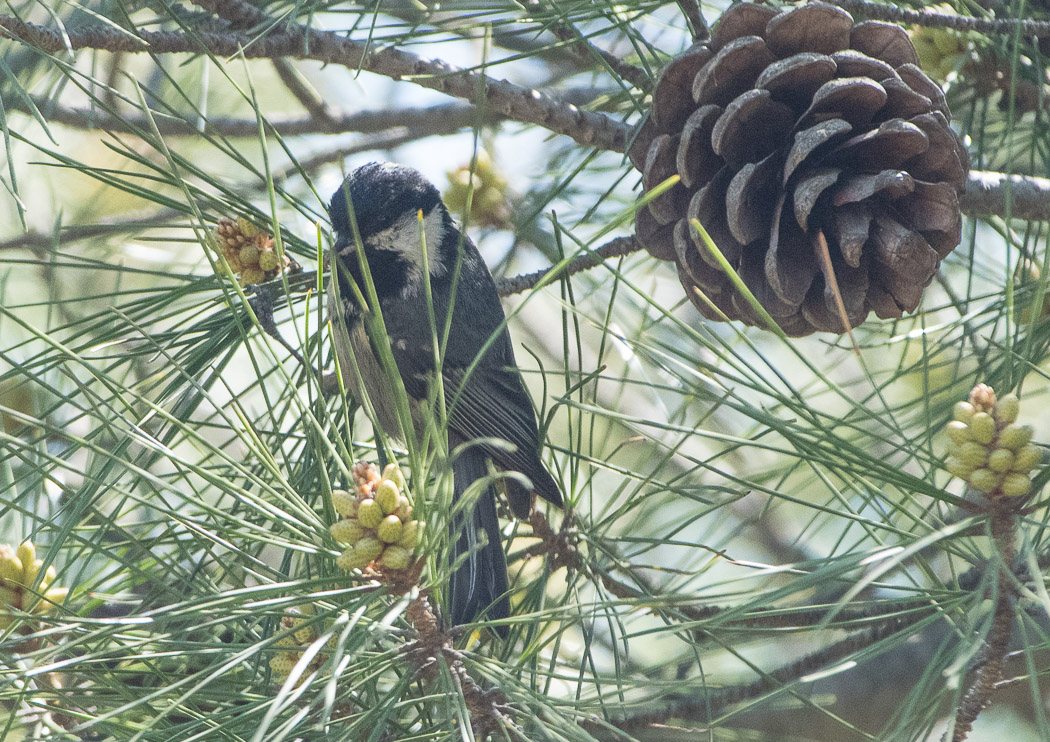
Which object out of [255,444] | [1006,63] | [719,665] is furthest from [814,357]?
[255,444]

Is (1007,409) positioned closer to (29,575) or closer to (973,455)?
(973,455)

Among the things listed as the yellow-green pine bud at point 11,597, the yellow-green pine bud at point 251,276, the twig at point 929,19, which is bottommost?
the yellow-green pine bud at point 11,597

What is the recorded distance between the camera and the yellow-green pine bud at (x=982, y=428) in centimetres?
80

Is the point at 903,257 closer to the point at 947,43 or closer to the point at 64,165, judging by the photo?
the point at 947,43

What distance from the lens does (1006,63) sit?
161 cm

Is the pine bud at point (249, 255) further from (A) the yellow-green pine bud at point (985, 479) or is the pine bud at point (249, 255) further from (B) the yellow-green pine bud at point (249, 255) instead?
(A) the yellow-green pine bud at point (985, 479)

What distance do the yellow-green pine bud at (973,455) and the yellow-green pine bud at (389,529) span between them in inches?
19.6

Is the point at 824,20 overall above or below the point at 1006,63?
below

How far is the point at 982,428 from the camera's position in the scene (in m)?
0.80

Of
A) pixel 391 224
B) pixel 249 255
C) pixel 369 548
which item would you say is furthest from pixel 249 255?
pixel 369 548

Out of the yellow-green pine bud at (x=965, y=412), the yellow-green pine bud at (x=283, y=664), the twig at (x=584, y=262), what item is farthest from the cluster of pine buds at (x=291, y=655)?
the yellow-green pine bud at (x=965, y=412)

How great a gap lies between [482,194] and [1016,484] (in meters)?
1.41

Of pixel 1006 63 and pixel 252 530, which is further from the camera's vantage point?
pixel 1006 63

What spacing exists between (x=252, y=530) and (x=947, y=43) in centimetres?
146
